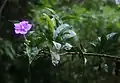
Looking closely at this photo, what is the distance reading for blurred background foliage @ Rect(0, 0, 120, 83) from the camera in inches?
58.6

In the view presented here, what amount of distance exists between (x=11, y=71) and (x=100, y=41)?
1.00 metres

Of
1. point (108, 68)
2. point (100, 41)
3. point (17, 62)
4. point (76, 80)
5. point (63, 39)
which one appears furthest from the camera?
point (17, 62)

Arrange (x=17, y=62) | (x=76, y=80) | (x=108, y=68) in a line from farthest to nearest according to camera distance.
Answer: (x=17, y=62), (x=76, y=80), (x=108, y=68)

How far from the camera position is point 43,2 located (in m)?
2.18

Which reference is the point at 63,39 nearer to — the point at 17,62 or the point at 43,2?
the point at 43,2

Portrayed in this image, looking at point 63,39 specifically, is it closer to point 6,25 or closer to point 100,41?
point 100,41

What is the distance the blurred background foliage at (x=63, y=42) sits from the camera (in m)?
1.49

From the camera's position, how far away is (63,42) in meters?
1.47

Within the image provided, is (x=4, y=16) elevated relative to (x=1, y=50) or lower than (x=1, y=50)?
elevated

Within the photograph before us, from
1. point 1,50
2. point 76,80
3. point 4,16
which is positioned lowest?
point 76,80

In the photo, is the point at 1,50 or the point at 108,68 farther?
the point at 1,50

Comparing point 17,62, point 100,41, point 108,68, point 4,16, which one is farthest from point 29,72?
point 100,41

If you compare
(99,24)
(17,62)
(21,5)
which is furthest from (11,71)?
(99,24)

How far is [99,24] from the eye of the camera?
2070 millimetres
